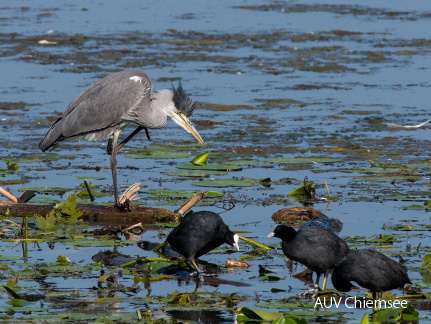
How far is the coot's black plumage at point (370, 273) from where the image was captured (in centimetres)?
623

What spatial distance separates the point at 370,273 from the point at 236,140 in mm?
6455

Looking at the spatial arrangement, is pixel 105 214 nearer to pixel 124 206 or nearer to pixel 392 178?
pixel 124 206

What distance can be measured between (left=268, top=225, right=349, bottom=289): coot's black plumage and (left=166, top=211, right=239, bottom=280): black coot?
42 cm

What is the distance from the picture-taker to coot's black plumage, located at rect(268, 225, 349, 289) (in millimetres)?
6773

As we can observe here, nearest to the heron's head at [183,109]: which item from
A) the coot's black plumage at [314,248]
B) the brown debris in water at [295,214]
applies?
the brown debris in water at [295,214]

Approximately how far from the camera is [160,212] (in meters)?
8.71

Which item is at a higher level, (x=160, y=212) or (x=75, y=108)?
(x=75, y=108)

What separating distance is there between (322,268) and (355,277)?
23.2 inches

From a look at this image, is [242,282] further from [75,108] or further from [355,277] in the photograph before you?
[75,108]

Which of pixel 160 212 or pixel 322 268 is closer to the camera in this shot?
pixel 322 268

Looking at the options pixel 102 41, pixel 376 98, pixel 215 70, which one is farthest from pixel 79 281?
pixel 102 41

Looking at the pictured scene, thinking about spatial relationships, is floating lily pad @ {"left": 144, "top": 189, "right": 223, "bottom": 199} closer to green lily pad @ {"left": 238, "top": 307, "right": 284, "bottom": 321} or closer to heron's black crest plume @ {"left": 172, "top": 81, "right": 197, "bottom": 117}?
heron's black crest plume @ {"left": 172, "top": 81, "right": 197, "bottom": 117}

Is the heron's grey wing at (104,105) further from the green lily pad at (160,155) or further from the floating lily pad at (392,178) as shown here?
the floating lily pad at (392,178)

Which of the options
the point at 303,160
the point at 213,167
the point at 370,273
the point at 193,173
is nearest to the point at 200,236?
the point at 370,273
